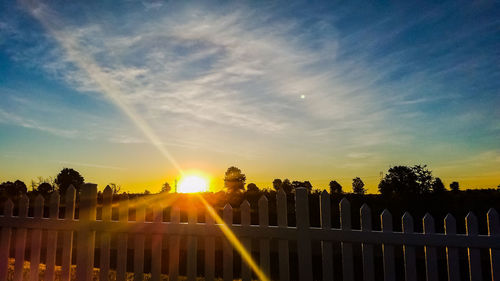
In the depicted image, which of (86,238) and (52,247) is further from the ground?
(86,238)

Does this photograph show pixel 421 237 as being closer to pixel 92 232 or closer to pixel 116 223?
pixel 116 223

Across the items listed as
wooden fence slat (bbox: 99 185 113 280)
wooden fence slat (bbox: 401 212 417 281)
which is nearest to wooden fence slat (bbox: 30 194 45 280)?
wooden fence slat (bbox: 99 185 113 280)

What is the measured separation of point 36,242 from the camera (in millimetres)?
6129

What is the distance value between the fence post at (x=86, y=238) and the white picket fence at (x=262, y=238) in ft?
0.05

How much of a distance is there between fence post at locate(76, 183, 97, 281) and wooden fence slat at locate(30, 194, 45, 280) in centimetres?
89

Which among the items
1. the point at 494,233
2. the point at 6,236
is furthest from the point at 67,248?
the point at 494,233

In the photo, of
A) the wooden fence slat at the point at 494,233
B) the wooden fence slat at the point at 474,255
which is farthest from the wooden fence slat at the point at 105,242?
the wooden fence slat at the point at 494,233

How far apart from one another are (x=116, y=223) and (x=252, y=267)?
2.22 meters

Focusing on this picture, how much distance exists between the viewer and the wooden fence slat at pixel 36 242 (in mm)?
6098

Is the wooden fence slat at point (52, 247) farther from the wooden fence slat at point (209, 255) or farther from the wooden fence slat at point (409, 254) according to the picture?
the wooden fence slat at point (409, 254)

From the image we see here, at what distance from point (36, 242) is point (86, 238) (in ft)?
3.66

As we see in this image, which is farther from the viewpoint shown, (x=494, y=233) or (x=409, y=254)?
(x=409, y=254)

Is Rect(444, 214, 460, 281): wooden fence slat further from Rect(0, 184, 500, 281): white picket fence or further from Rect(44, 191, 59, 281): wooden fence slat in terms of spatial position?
Rect(44, 191, 59, 281): wooden fence slat

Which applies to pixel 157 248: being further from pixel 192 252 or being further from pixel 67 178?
pixel 67 178
